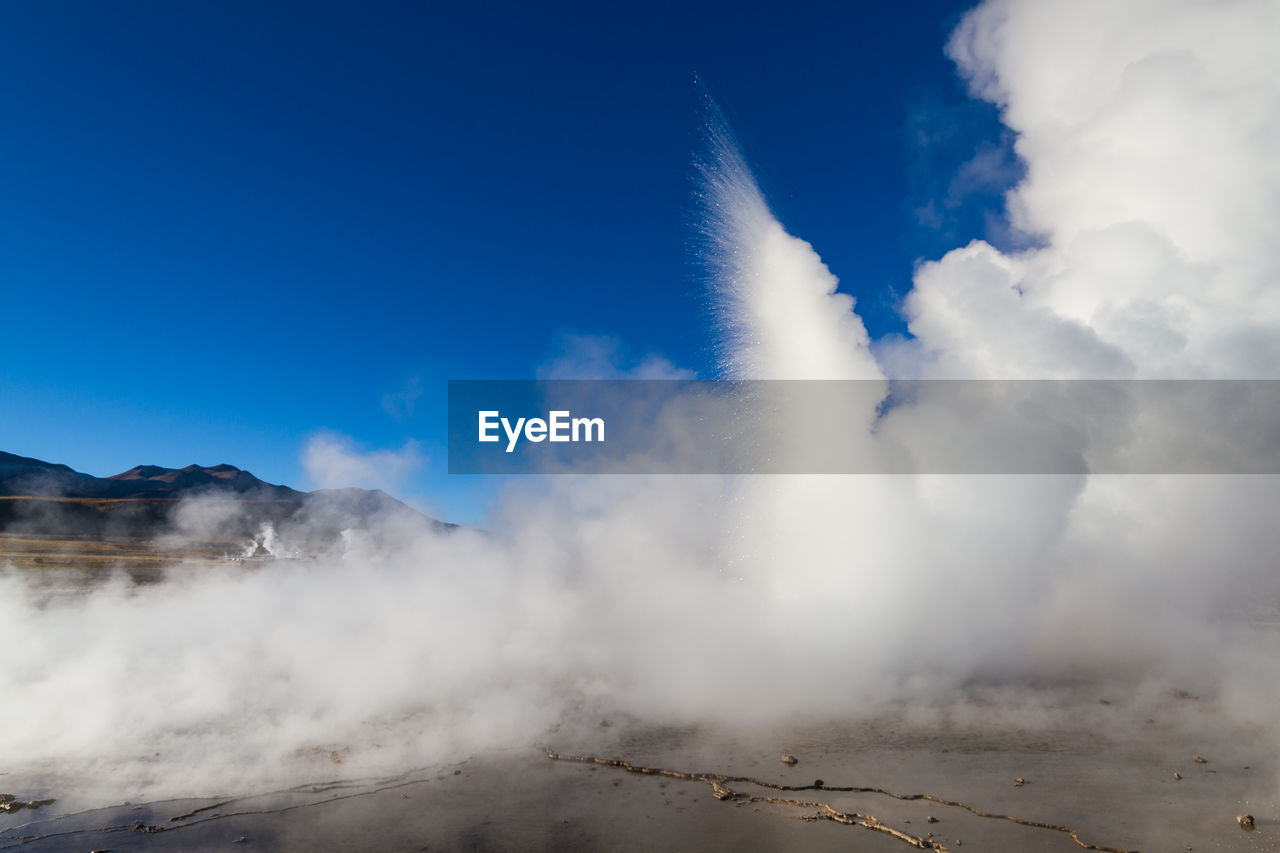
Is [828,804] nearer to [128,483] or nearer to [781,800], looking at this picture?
[781,800]

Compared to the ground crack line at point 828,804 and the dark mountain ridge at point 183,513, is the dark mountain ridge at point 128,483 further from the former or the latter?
the ground crack line at point 828,804

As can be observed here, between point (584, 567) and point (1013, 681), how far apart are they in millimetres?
10804

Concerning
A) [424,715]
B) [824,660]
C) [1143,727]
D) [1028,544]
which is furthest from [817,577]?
[424,715]

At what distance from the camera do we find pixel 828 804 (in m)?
7.28

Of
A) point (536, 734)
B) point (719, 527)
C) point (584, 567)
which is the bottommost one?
point (536, 734)

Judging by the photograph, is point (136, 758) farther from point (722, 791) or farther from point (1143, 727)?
point (1143, 727)

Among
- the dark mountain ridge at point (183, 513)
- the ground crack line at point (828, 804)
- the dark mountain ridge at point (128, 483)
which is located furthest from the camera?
the dark mountain ridge at point (128, 483)

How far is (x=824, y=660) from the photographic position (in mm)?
12227

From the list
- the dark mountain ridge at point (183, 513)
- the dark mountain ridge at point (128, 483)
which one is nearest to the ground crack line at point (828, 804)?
the dark mountain ridge at point (183, 513)

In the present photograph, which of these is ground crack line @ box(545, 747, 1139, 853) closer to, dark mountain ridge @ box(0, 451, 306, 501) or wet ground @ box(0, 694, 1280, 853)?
wet ground @ box(0, 694, 1280, 853)

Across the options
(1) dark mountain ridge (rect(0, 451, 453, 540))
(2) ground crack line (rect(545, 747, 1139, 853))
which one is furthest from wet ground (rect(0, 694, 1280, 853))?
(1) dark mountain ridge (rect(0, 451, 453, 540))

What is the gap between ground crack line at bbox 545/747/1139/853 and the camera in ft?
21.2

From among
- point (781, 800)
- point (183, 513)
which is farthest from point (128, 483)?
point (781, 800)

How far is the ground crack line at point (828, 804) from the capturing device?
21.2ft
